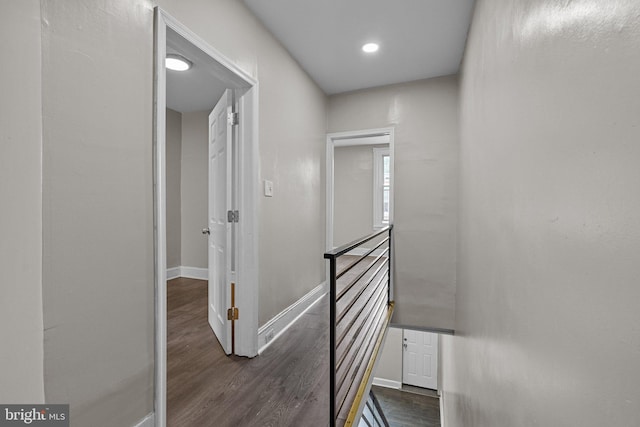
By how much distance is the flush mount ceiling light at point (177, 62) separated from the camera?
2921mm

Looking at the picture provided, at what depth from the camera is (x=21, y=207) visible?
97 centimetres

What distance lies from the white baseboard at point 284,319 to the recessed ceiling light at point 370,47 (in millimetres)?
2420

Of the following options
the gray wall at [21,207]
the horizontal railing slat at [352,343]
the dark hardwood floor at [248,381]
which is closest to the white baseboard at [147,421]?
the dark hardwood floor at [248,381]

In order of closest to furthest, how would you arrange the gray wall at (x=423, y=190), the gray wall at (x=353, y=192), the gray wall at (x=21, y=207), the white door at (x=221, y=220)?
1. the gray wall at (x=21, y=207)
2. the white door at (x=221, y=220)
3. the gray wall at (x=423, y=190)
4. the gray wall at (x=353, y=192)

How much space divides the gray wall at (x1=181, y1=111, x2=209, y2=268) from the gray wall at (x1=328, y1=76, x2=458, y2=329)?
2557mm

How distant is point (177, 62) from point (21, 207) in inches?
102

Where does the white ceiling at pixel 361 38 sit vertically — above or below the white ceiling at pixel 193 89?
below

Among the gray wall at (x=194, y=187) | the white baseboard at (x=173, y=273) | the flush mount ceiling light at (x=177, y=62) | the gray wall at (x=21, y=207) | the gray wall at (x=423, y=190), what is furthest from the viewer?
the gray wall at (x=194, y=187)

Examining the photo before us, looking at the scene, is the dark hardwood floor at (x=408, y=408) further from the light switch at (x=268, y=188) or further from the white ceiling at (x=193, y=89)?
the white ceiling at (x=193, y=89)

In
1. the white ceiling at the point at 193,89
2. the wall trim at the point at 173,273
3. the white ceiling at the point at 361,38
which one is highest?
the white ceiling at the point at 193,89

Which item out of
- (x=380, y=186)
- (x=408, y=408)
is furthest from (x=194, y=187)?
(x=408, y=408)

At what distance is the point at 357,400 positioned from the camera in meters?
1.74

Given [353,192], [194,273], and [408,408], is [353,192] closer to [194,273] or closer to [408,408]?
[194,273]

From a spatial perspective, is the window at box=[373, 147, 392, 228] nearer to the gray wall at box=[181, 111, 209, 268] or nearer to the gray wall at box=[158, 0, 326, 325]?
the gray wall at box=[158, 0, 326, 325]
